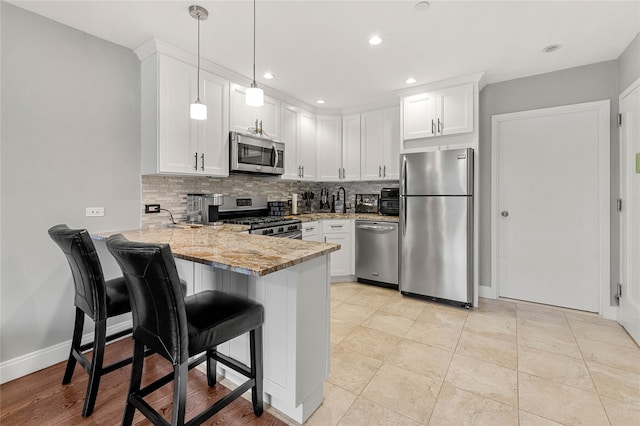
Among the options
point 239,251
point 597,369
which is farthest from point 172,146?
point 597,369

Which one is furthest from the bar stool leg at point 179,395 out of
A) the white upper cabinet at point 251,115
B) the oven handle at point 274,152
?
the oven handle at point 274,152

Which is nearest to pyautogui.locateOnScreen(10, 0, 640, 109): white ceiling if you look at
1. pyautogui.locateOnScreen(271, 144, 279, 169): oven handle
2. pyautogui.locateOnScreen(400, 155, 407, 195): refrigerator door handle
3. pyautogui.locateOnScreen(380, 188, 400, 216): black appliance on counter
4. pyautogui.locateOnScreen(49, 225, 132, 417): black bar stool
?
pyautogui.locateOnScreen(271, 144, 279, 169): oven handle

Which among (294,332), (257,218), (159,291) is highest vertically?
(257,218)

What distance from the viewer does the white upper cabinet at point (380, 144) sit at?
403 centimetres

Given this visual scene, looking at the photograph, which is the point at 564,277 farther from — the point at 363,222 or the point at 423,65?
the point at 423,65

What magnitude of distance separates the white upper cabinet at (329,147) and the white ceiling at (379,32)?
50.9 inches

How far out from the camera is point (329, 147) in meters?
4.46

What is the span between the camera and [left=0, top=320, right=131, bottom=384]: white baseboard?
1.94 metres

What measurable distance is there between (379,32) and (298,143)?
196 cm

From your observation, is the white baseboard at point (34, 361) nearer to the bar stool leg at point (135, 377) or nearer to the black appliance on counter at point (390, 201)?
the bar stool leg at point (135, 377)

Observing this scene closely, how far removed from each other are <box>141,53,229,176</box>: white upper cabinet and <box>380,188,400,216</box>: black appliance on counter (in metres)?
2.32

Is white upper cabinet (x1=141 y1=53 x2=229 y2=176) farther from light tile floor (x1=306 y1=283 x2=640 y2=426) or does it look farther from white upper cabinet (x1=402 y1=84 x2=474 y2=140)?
white upper cabinet (x1=402 y1=84 x2=474 y2=140)

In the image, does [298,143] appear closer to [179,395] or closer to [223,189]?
[223,189]

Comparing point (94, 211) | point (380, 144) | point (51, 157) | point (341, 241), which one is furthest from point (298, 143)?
point (51, 157)
